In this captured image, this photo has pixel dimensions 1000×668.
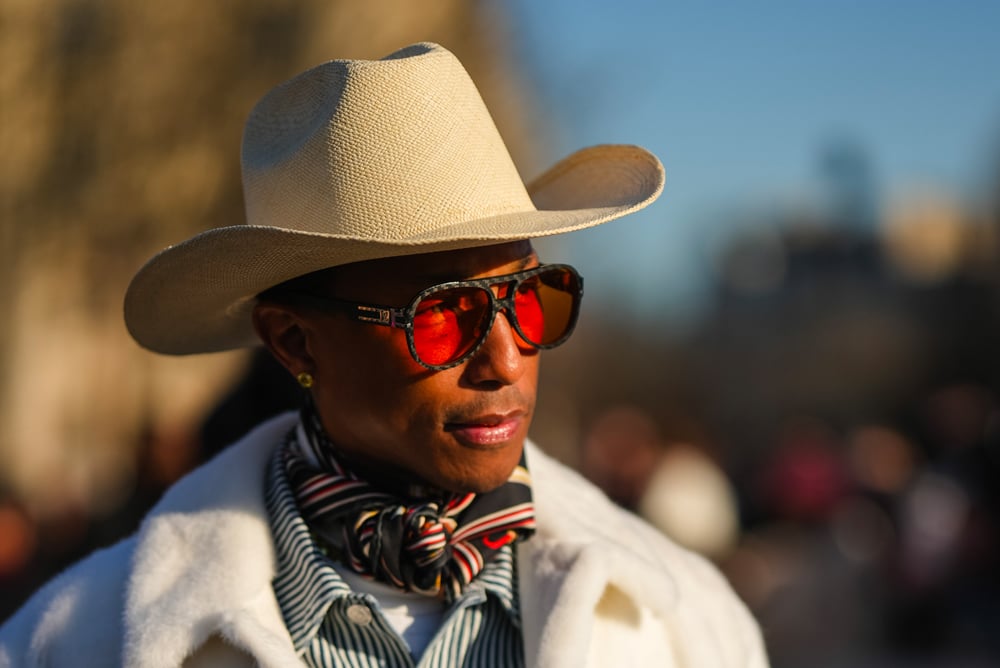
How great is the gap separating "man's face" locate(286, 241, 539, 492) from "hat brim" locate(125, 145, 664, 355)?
0.07 m

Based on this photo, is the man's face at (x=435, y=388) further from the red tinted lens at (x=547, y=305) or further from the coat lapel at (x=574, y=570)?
the coat lapel at (x=574, y=570)

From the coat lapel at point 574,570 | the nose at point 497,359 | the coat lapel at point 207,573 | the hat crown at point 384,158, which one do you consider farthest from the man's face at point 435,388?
the coat lapel at point 207,573

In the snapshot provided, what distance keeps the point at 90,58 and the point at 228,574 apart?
6982 millimetres

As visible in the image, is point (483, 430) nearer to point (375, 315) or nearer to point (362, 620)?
point (375, 315)

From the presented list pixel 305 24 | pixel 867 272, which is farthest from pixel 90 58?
pixel 867 272

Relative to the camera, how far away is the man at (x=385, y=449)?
2438mm

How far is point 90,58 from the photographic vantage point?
8586 millimetres

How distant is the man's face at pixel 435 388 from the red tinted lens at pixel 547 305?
0.14 ft

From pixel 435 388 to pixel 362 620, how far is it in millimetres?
509

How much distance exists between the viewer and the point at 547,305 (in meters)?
2.59

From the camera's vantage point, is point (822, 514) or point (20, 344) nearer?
point (20, 344)

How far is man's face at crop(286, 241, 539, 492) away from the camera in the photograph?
2469 mm

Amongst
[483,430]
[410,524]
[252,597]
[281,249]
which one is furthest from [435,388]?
[252,597]

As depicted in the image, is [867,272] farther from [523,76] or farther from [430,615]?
[430,615]
